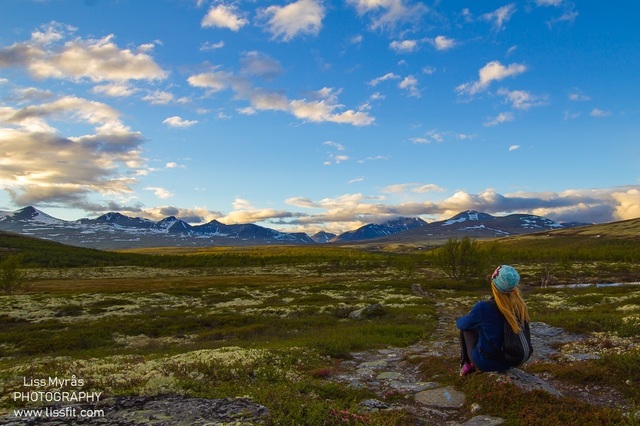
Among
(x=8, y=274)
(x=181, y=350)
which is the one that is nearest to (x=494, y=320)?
(x=181, y=350)

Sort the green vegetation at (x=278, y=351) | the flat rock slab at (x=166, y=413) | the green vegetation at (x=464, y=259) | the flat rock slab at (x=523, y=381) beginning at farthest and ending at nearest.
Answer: the green vegetation at (x=464, y=259) → the flat rock slab at (x=523, y=381) → the green vegetation at (x=278, y=351) → the flat rock slab at (x=166, y=413)

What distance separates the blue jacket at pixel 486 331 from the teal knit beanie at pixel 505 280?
52cm

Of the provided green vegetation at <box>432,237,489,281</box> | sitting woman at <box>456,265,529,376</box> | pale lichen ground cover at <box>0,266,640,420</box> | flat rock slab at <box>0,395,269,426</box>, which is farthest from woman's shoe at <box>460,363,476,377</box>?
green vegetation at <box>432,237,489,281</box>

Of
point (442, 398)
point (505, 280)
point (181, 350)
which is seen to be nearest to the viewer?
point (505, 280)

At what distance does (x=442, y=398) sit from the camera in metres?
10.2

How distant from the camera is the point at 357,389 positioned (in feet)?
36.4

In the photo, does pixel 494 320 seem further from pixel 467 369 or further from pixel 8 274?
pixel 8 274

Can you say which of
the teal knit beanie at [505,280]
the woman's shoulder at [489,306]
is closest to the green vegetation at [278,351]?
the woman's shoulder at [489,306]

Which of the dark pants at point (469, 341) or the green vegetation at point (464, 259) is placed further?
the green vegetation at point (464, 259)

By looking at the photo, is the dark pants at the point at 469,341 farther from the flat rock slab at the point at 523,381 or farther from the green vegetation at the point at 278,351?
the flat rock slab at the point at 523,381

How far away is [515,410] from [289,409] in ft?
16.3

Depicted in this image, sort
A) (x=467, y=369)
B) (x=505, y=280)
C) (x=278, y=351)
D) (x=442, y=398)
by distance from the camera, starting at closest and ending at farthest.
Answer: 1. (x=505, y=280)
2. (x=442, y=398)
3. (x=467, y=369)
4. (x=278, y=351)

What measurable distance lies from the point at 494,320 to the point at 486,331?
0.33 meters

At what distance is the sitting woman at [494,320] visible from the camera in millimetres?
8867
